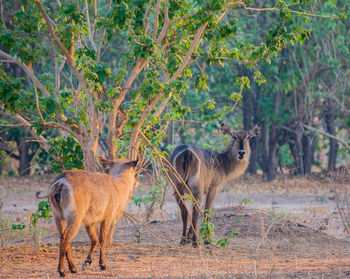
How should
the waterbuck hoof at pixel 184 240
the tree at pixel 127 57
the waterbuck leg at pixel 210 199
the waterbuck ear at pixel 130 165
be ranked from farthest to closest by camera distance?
the waterbuck leg at pixel 210 199 < the waterbuck hoof at pixel 184 240 < the waterbuck ear at pixel 130 165 < the tree at pixel 127 57

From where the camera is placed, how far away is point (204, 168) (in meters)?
7.82

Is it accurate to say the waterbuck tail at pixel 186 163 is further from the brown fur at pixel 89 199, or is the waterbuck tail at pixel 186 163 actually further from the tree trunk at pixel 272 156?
the tree trunk at pixel 272 156

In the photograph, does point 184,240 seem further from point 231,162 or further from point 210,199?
point 231,162

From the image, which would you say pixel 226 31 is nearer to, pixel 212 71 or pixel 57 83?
pixel 57 83

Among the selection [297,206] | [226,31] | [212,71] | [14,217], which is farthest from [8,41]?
[212,71]

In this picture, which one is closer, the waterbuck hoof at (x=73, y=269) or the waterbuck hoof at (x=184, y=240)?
the waterbuck hoof at (x=73, y=269)

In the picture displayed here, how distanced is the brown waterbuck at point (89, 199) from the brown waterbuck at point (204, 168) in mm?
1073

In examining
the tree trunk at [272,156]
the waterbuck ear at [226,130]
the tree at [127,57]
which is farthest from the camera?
the tree trunk at [272,156]

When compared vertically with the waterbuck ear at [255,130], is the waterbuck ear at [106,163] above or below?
below

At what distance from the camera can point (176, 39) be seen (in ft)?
22.9

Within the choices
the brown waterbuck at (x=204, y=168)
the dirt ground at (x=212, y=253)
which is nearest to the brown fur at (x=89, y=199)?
the dirt ground at (x=212, y=253)

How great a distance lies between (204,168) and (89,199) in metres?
2.73

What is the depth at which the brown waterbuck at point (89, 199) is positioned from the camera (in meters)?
5.17

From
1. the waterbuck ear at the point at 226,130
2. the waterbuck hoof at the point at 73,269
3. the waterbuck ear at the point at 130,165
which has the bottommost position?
the waterbuck hoof at the point at 73,269
